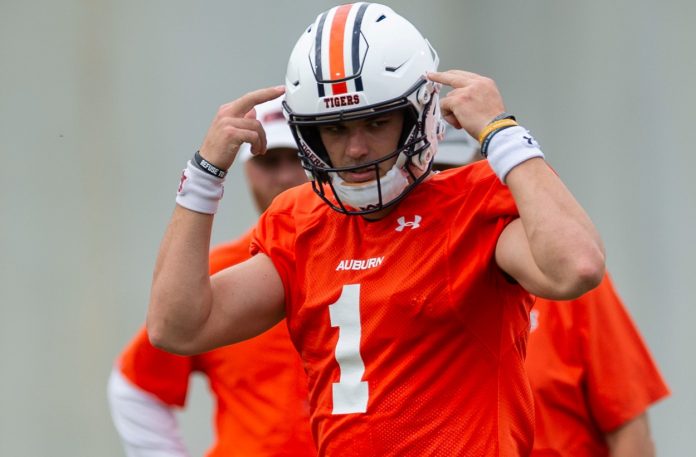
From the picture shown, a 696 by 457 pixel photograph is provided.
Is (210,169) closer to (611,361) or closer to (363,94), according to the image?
(363,94)

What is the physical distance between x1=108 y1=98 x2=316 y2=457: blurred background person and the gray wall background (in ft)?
5.16

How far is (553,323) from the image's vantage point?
3.44 metres

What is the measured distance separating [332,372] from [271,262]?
29 cm

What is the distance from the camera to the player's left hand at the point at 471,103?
2.50 metres

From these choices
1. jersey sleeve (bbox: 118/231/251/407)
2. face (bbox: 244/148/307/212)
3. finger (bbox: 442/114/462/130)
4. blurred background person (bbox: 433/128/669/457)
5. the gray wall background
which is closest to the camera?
finger (bbox: 442/114/462/130)

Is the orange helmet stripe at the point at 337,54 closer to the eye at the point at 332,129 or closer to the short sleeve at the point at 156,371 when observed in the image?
the eye at the point at 332,129

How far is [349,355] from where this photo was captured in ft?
8.47

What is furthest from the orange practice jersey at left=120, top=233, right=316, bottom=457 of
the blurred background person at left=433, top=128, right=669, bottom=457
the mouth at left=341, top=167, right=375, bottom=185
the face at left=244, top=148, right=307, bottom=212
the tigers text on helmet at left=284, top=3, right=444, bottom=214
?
the mouth at left=341, top=167, right=375, bottom=185

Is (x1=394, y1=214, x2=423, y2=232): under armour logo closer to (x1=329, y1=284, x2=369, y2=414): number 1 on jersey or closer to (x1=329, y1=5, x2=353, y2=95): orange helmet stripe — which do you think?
(x1=329, y1=284, x2=369, y2=414): number 1 on jersey

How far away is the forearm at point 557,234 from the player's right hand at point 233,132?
2.07 feet

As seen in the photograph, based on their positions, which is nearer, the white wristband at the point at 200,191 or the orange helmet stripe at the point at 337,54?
the orange helmet stripe at the point at 337,54

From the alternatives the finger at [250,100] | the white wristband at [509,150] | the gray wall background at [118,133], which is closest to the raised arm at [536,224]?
the white wristband at [509,150]

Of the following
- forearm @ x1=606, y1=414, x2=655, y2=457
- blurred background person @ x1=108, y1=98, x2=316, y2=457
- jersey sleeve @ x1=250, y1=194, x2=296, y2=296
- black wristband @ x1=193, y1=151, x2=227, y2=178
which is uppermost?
black wristband @ x1=193, y1=151, x2=227, y2=178

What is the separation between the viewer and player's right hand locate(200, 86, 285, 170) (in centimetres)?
271
